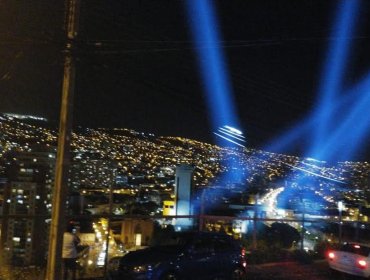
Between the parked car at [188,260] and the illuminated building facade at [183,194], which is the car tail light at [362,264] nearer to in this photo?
the parked car at [188,260]

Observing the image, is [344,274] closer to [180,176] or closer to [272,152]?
[180,176]

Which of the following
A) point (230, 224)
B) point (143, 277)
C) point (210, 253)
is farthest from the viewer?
point (230, 224)

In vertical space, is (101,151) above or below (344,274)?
above

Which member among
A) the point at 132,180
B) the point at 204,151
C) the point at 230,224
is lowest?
the point at 230,224

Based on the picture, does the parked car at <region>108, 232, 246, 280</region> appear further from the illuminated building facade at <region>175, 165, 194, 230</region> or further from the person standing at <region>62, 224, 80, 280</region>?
the illuminated building facade at <region>175, 165, 194, 230</region>

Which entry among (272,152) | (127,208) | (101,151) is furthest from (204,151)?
(127,208)

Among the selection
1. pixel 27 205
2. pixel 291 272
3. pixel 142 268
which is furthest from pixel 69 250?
pixel 291 272
